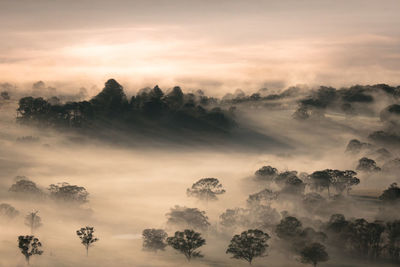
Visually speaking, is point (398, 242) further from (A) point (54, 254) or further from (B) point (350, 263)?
(A) point (54, 254)

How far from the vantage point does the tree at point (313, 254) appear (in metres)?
183

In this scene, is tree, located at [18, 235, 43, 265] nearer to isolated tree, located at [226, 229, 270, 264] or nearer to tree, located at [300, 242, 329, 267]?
isolated tree, located at [226, 229, 270, 264]

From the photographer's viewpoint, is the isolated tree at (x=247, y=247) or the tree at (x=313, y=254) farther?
the isolated tree at (x=247, y=247)

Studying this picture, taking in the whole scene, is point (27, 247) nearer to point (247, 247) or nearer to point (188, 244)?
point (188, 244)

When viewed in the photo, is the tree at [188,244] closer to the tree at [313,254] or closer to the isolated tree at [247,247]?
the isolated tree at [247,247]

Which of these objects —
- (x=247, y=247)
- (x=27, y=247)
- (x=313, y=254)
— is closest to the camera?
(x=27, y=247)

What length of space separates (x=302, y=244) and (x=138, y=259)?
174 feet

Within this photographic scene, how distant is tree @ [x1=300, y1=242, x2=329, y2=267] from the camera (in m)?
183

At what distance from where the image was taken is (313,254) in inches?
7219

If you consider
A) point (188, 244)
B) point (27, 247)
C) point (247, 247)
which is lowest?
point (27, 247)

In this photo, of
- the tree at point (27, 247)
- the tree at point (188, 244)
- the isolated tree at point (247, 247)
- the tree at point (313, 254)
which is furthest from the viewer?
the tree at point (188, 244)

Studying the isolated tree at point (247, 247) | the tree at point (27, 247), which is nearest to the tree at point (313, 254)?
the isolated tree at point (247, 247)

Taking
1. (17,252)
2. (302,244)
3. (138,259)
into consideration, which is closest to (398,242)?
(302,244)

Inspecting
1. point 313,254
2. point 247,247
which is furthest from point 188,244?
point 313,254
